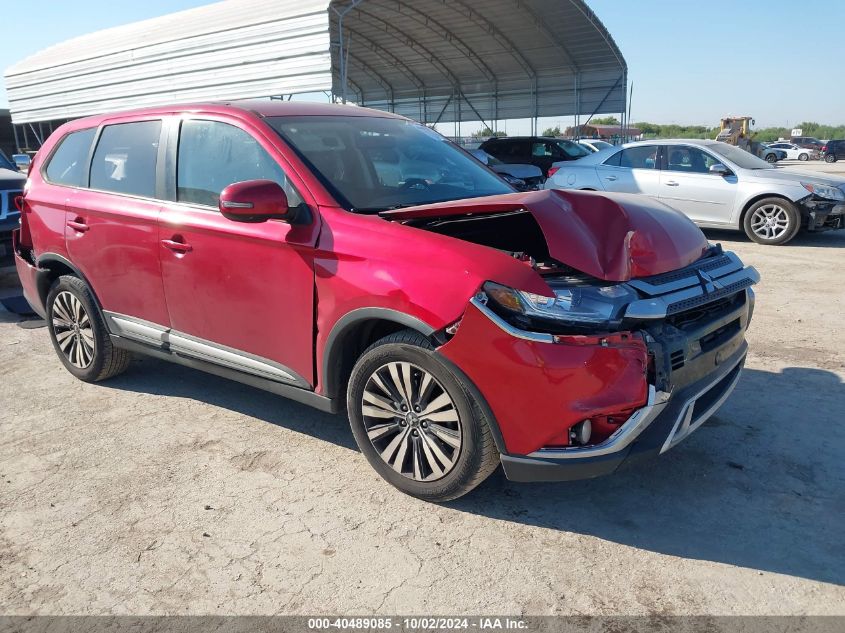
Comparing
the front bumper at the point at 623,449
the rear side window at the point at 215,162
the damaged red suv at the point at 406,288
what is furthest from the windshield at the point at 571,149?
the front bumper at the point at 623,449

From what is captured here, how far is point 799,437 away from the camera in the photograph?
148 inches

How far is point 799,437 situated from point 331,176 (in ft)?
9.54

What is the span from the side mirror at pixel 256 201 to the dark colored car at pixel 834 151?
4633 centimetres

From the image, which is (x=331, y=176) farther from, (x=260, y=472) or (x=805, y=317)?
(x=805, y=317)

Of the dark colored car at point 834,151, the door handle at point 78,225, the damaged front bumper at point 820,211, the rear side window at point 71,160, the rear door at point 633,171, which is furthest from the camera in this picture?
the dark colored car at point 834,151

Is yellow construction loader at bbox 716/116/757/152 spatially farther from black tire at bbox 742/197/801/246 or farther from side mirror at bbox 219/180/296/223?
side mirror at bbox 219/180/296/223

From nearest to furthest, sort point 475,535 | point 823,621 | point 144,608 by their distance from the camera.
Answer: point 823,621 < point 144,608 < point 475,535

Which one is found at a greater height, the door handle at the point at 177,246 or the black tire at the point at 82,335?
the door handle at the point at 177,246

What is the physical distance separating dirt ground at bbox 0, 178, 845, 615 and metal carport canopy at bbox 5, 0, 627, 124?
1196 cm

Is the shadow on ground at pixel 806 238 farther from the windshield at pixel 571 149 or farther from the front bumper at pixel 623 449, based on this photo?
the front bumper at pixel 623 449

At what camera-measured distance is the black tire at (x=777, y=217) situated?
376 inches

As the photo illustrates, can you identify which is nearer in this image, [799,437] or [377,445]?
[377,445]

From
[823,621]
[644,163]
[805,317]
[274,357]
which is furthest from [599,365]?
[644,163]

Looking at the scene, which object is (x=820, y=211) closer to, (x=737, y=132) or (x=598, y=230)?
(x=598, y=230)
